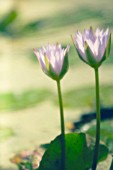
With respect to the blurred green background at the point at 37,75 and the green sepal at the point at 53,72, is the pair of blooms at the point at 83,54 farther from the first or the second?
the blurred green background at the point at 37,75

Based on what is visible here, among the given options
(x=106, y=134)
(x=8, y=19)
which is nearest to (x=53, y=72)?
(x=106, y=134)

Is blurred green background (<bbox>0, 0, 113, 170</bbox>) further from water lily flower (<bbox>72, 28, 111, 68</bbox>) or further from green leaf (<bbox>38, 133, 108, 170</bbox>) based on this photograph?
water lily flower (<bbox>72, 28, 111, 68</bbox>)

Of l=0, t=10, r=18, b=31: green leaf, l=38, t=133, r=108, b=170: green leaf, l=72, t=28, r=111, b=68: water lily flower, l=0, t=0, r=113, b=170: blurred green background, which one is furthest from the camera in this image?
l=0, t=10, r=18, b=31: green leaf

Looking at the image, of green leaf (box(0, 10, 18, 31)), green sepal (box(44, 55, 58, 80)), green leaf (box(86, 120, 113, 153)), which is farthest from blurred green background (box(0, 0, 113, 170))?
green sepal (box(44, 55, 58, 80))

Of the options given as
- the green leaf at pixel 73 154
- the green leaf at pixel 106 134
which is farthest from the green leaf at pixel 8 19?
the green leaf at pixel 73 154

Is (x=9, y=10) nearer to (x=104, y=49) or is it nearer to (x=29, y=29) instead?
(x=29, y=29)

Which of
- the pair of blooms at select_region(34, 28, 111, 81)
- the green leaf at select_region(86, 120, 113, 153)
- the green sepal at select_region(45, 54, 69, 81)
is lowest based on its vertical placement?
the green leaf at select_region(86, 120, 113, 153)

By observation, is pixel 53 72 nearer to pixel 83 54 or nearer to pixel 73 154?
pixel 83 54
